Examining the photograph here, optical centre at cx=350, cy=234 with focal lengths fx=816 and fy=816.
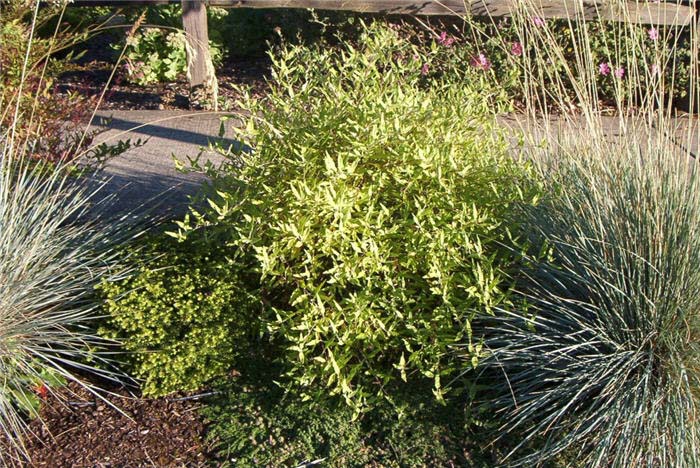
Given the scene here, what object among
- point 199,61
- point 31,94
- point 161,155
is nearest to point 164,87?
point 199,61

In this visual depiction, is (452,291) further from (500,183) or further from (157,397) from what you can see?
(157,397)

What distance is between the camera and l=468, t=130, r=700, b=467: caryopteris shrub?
313cm

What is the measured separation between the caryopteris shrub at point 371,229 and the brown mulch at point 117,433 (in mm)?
568

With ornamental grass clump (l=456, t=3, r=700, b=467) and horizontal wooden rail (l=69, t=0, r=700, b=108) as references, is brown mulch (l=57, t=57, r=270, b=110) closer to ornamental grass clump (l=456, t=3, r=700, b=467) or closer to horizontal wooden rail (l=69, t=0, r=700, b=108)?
horizontal wooden rail (l=69, t=0, r=700, b=108)

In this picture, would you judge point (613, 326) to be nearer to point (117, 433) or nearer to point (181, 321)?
point (181, 321)

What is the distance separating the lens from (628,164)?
3605 millimetres

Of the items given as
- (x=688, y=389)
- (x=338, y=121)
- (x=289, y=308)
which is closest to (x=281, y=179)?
(x=338, y=121)

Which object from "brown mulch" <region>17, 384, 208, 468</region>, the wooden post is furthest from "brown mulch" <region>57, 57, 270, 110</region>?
"brown mulch" <region>17, 384, 208, 468</region>

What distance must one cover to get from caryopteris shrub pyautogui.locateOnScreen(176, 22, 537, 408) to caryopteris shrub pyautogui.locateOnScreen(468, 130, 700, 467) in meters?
0.22

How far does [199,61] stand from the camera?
7.55 m

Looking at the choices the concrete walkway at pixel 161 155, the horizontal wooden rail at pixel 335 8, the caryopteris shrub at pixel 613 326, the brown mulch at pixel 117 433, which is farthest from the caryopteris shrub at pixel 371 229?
the horizontal wooden rail at pixel 335 8

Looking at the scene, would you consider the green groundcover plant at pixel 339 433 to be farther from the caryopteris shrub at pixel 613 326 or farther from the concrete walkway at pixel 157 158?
the concrete walkway at pixel 157 158

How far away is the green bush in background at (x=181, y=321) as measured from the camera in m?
3.68

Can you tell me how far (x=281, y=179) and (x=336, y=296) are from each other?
0.61 meters
